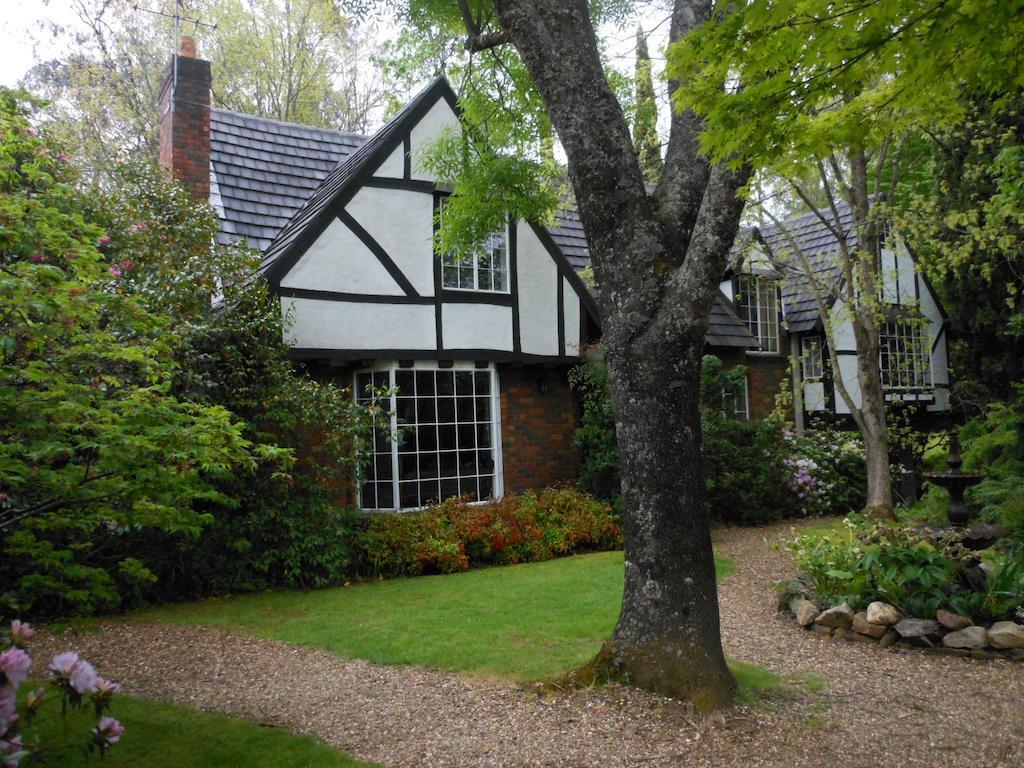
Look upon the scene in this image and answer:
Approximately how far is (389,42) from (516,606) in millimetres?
6611

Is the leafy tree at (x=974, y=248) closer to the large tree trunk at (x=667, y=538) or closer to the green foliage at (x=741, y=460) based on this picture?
the green foliage at (x=741, y=460)

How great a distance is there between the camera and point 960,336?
59.9 feet

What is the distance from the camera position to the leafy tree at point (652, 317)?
4.84 metres

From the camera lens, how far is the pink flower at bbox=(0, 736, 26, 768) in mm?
2139

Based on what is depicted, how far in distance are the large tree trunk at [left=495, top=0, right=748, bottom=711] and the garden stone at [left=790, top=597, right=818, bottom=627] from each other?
247 cm

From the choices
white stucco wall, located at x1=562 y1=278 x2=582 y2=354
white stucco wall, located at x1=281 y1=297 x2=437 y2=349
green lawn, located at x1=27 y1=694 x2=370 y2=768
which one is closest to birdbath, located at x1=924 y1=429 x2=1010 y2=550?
white stucco wall, located at x1=562 y1=278 x2=582 y2=354

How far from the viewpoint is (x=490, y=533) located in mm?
10203

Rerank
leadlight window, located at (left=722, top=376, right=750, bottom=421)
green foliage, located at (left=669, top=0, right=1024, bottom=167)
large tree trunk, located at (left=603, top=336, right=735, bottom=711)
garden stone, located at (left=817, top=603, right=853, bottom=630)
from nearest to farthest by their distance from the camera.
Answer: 1. green foliage, located at (left=669, top=0, right=1024, bottom=167)
2. large tree trunk, located at (left=603, top=336, right=735, bottom=711)
3. garden stone, located at (left=817, top=603, right=853, bottom=630)
4. leadlight window, located at (left=722, top=376, right=750, bottom=421)

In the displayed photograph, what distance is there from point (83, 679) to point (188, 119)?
10.9 metres

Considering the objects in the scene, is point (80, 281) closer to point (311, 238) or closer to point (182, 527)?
point (182, 527)

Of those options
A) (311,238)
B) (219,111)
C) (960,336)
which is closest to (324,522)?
(311,238)

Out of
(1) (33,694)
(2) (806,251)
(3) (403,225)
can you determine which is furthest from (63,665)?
(2) (806,251)

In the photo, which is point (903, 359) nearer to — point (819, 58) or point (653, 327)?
point (653, 327)

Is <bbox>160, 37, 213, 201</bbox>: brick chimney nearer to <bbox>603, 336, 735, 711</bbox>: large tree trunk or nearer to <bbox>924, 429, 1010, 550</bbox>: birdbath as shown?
<bbox>603, 336, 735, 711</bbox>: large tree trunk
